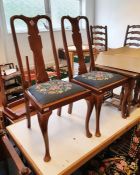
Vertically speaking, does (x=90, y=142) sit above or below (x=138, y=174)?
above

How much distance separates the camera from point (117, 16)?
401 centimetres

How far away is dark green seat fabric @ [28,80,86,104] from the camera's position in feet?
3.52

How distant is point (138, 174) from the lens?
134cm

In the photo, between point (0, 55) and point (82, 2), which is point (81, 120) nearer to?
point (0, 55)

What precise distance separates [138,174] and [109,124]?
44 centimetres

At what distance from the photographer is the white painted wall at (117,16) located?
370cm

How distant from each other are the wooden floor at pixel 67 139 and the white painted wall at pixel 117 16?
2.77 meters

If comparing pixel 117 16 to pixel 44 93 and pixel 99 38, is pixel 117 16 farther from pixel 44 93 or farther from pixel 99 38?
pixel 44 93

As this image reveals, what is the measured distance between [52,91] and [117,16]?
3550mm

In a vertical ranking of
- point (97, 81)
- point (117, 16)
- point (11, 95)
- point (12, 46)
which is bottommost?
point (11, 95)

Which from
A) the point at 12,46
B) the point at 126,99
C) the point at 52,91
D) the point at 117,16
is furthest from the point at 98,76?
the point at 117,16

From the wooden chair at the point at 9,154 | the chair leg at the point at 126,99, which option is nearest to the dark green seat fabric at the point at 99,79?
the chair leg at the point at 126,99

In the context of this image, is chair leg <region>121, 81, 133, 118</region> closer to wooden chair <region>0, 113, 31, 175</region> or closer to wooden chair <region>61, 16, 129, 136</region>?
wooden chair <region>61, 16, 129, 136</region>

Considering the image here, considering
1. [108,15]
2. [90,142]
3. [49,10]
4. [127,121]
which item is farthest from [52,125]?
[108,15]
